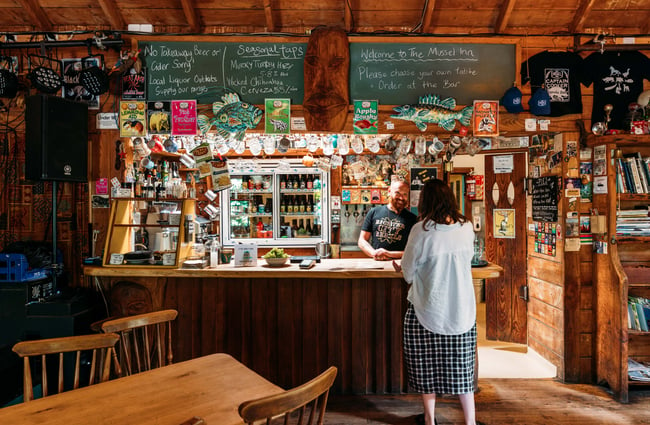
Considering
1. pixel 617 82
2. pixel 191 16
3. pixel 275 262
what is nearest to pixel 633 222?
pixel 617 82

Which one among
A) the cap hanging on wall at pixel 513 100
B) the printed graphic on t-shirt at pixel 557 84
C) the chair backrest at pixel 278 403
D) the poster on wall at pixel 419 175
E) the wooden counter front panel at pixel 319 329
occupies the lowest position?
the wooden counter front panel at pixel 319 329

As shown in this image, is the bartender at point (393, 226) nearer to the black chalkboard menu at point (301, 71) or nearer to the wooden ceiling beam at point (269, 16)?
the black chalkboard menu at point (301, 71)

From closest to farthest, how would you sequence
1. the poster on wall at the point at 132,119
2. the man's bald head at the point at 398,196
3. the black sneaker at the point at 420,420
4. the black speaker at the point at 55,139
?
1. the black sneaker at the point at 420,420
2. the black speaker at the point at 55,139
3. the poster on wall at the point at 132,119
4. the man's bald head at the point at 398,196

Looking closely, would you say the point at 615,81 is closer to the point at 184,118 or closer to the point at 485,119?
the point at 485,119

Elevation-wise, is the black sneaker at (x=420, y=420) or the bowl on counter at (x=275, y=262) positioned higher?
the bowl on counter at (x=275, y=262)

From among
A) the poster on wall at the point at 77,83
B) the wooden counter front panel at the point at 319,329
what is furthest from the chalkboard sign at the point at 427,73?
the poster on wall at the point at 77,83

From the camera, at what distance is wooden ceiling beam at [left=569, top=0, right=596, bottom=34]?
3.39m

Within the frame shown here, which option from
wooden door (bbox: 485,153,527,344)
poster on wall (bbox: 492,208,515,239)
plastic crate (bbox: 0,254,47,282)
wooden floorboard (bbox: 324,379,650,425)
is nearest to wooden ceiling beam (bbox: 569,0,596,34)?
wooden door (bbox: 485,153,527,344)

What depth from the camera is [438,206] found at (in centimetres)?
239

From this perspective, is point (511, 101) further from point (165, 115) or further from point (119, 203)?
point (119, 203)

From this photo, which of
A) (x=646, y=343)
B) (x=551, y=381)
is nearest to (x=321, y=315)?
(x=551, y=381)

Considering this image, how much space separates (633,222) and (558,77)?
1.44 metres

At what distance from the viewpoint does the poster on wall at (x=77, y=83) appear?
3480mm

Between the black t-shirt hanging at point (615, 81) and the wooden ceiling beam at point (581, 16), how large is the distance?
0.27 meters
